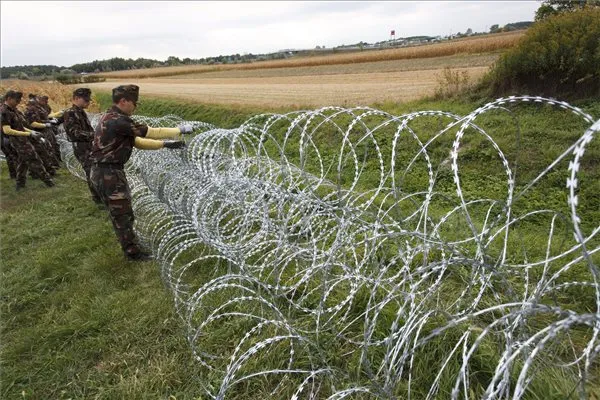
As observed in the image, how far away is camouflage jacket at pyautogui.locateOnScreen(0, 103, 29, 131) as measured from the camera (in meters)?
9.16

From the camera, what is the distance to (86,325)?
444cm

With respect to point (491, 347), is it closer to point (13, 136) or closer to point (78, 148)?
point (78, 148)

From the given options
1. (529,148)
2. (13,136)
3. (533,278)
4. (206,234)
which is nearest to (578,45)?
(529,148)

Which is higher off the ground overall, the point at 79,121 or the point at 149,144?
the point at 79,121

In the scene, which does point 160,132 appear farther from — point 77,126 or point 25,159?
point 25,159

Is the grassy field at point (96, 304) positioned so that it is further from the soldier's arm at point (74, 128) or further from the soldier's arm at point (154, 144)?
the soldier's arm at point (154, 144)

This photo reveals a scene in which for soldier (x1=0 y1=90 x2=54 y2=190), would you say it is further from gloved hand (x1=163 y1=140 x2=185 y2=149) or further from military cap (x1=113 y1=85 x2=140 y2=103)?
gloved hand (x1=163 y1=140 x2=185 y2=149)

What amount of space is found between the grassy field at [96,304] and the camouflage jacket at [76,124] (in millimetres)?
1526

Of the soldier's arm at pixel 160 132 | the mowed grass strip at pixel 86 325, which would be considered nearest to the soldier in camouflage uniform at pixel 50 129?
the mowed grass strip at pixel 86 325

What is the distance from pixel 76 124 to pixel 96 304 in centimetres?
433

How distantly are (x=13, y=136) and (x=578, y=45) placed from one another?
1316 centimetres

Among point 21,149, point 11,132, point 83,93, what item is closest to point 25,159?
point 21,149

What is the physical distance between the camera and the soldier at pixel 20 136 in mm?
9148

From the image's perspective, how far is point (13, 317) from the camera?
4887mm
